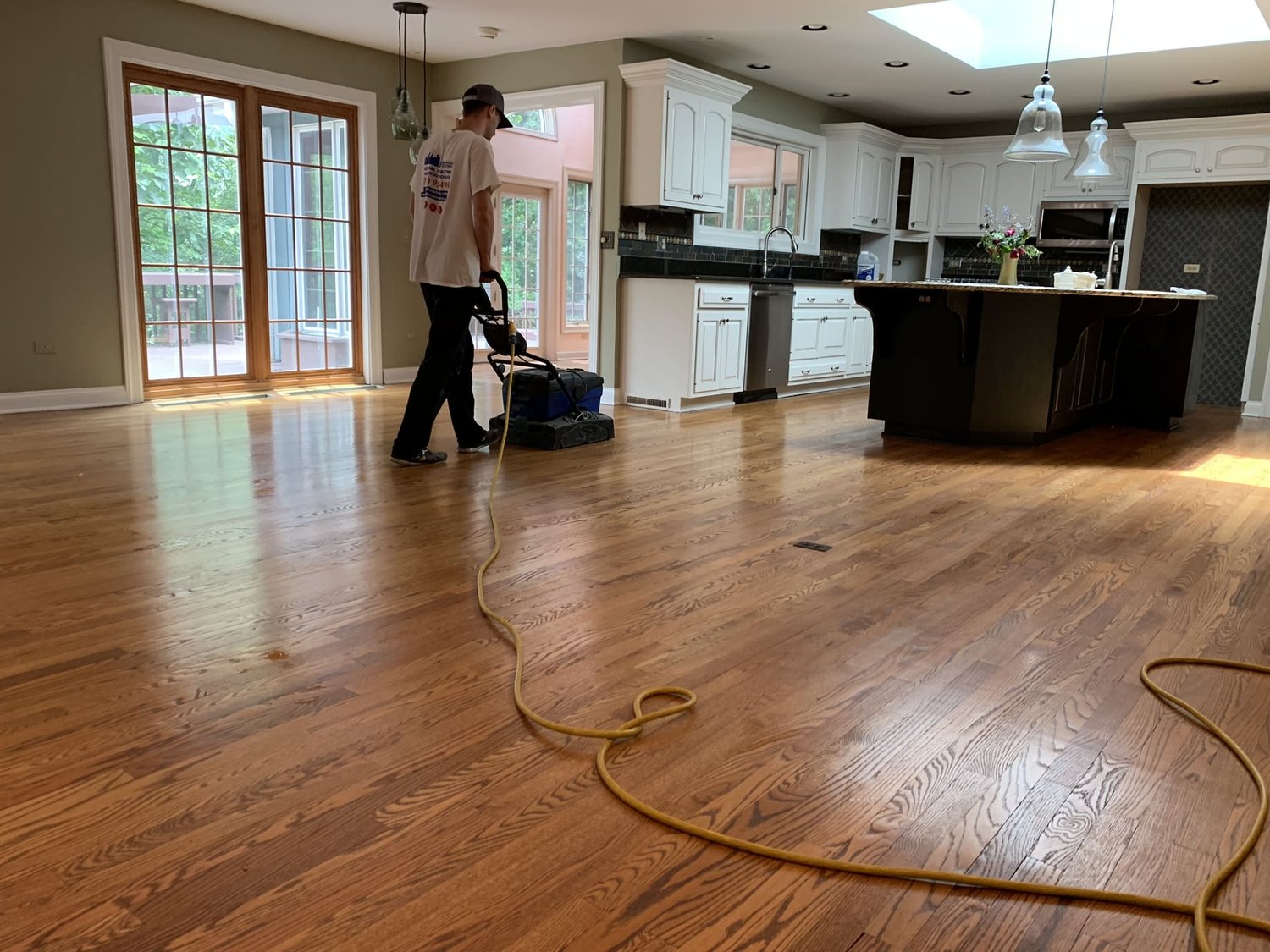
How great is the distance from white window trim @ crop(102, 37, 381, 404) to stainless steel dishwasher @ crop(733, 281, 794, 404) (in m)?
2.91

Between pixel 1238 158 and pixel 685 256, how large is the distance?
4.36 m

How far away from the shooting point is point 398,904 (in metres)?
1.33

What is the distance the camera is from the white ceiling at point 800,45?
5.91 meters

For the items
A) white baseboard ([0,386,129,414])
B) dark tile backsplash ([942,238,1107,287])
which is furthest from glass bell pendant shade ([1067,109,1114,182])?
white baseboard ([0,386,129,414])

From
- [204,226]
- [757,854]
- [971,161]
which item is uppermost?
[971,161]

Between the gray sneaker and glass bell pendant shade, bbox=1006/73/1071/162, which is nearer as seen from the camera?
the gray sneaker

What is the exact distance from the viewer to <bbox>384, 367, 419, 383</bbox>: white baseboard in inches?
301

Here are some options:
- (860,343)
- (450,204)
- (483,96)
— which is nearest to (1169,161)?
(860,343)

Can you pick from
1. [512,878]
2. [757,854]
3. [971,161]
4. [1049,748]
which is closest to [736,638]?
[1049,748]

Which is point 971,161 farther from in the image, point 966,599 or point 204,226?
point 966,599

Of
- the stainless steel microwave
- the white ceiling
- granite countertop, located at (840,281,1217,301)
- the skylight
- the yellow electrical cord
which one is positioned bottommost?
the yellow electrical cord

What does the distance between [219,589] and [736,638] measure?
1376 millimetres

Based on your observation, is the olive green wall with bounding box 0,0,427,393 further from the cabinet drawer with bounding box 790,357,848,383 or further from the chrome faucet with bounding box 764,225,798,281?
the cabinet drawer with bounding box 790,357,848,383

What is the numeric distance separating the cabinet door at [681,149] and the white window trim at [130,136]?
2.25 m
